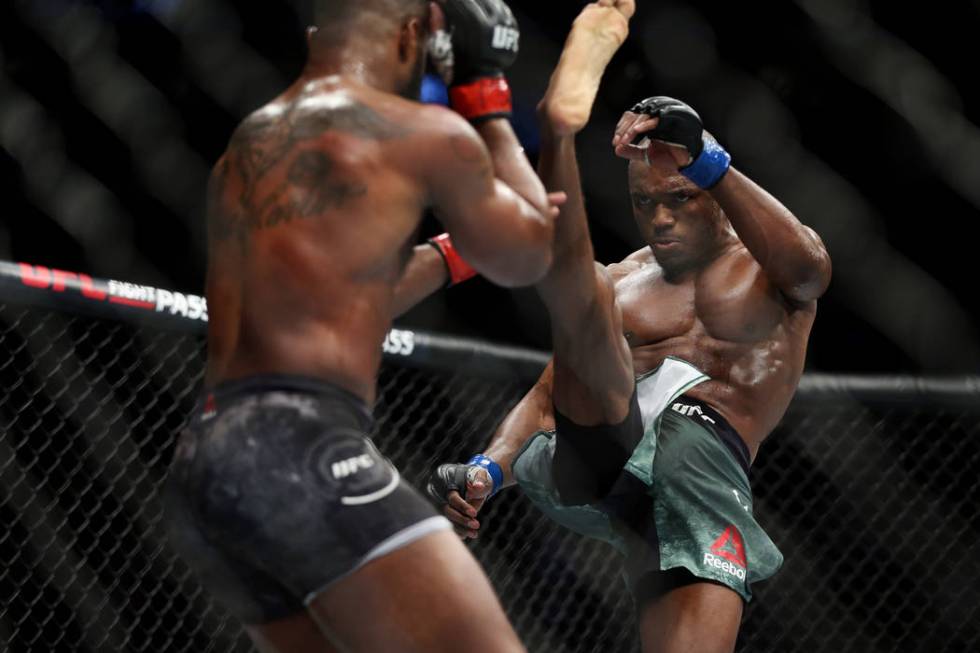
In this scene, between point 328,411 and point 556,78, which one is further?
point 556,78

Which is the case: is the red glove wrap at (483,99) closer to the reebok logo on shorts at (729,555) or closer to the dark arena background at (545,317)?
the reebok logo on shorts at (729,555)

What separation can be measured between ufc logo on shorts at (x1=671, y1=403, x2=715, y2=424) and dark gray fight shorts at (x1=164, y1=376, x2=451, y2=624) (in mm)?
929

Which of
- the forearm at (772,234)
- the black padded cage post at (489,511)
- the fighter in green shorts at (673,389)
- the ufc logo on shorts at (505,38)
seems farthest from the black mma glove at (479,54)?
the black padded cage post at (489,511)

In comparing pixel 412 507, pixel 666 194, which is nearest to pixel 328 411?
pixel 412 507

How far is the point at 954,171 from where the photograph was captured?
3666 millimetres

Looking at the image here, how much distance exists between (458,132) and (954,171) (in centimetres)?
276

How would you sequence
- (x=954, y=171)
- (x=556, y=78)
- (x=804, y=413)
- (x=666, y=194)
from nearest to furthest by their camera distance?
(x=556, y=78) < (x=666, y=194) < (x=804, y=413) < (x=954, y=171)

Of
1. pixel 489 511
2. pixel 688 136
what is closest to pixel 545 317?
pixel 489 511

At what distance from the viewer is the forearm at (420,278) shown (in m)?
1.70

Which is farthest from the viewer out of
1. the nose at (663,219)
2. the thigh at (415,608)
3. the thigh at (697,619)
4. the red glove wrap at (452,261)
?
the nose at (663,219)

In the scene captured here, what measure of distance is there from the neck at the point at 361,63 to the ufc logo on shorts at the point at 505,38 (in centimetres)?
14

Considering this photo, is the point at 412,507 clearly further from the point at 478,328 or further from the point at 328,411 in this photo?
the point at 478,328

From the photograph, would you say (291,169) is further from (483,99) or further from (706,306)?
(706,306)

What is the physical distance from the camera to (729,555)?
206 centimetres
